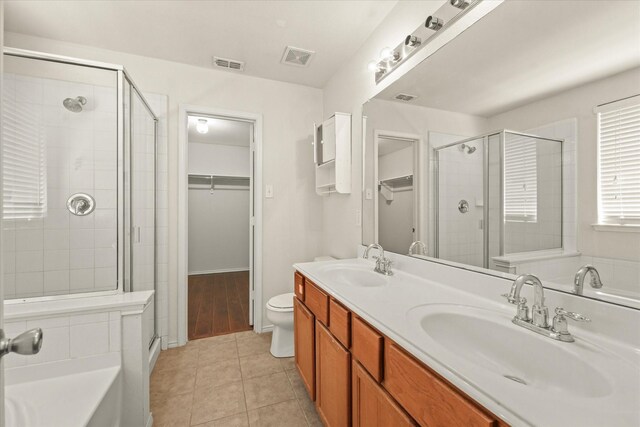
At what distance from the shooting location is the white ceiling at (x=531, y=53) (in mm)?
830

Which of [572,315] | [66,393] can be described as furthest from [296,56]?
[66,393]

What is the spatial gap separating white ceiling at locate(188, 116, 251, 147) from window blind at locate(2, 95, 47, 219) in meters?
1.83

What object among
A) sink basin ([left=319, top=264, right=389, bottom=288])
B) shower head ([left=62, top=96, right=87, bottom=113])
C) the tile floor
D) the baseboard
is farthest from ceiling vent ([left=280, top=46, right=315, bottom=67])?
the baseboard

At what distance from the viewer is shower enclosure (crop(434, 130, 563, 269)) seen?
1.01 metres

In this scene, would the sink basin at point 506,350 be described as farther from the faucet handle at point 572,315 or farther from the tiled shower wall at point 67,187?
the tiled shower wall at point 67,187

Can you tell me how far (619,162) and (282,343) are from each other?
2.23m

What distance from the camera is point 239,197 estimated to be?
5191mm

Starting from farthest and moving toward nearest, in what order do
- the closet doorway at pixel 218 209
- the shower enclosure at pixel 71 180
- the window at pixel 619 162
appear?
the closet doorway at pixel 218 209, the shower enclosure at pixel 71 180, the window at pixel 619 162

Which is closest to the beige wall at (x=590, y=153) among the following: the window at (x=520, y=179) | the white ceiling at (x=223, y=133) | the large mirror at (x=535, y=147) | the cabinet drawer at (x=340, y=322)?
the large mirror at (x=535, y=147)

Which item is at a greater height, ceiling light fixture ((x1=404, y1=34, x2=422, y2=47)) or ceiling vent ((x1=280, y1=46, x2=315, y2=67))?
ceiling vent ((x1=280, y1=46, x2=315, y2=67))

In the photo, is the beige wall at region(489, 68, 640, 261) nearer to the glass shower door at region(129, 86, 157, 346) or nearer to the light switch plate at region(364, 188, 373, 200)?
the light switch plate at region(364, 188, 373, 200)

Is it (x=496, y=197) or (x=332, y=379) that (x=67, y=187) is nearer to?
(x=332, y=379)

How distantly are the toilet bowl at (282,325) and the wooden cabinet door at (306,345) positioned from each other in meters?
0.31

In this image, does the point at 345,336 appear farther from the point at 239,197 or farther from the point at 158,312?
the point at 239,197
